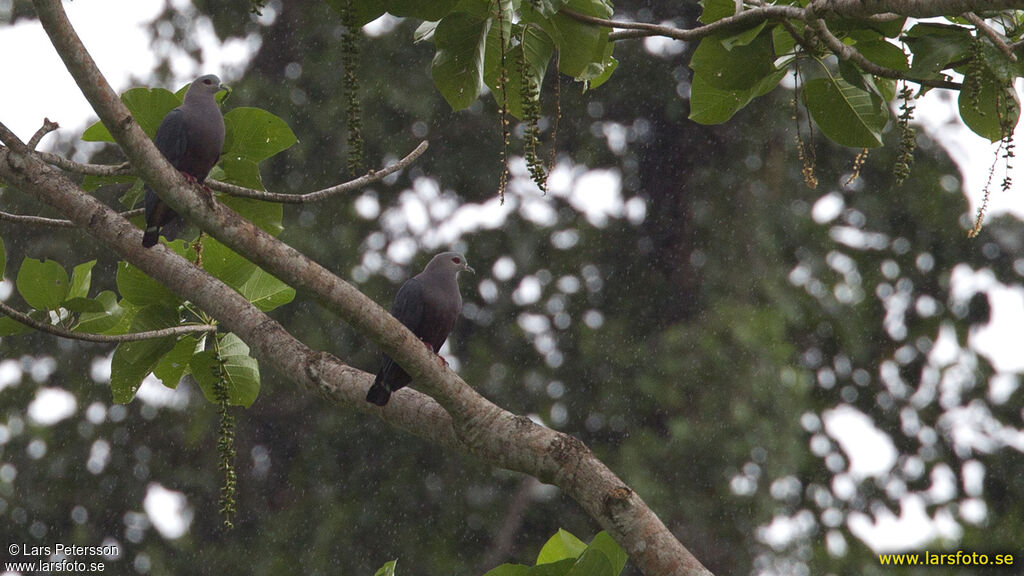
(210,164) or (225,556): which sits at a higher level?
(210,164)

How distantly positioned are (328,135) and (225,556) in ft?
10.7

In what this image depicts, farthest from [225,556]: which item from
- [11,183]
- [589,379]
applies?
[11,183]

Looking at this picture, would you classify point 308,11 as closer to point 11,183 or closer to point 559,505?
point 559,505

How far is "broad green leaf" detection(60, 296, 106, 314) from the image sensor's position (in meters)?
2.58

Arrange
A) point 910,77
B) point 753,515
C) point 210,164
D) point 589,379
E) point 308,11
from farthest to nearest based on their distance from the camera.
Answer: point 308,11 < point 589,379 < point 753,515 < point 210,164 < point 910,77

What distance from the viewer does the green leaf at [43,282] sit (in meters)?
2.52

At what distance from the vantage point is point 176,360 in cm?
273

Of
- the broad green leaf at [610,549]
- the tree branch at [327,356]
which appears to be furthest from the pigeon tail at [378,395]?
the broad green leaf at [610,549]

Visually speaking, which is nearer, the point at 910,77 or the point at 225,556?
the point at 910,77

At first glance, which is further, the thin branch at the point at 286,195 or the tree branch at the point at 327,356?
the thin branch at the point at 286,195

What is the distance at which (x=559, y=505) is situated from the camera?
7410 mm

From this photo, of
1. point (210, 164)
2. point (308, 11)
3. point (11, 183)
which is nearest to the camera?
point (11, 183)

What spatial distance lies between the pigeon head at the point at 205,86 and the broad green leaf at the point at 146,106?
0.90ft

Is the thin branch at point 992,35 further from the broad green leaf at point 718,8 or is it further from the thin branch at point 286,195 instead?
the thin branch at point 286,195
